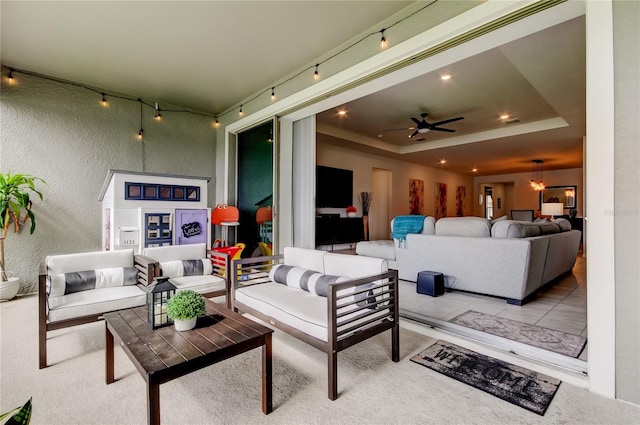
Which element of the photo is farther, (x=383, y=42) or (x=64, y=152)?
(x=64, y=152)

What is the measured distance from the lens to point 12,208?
397cm

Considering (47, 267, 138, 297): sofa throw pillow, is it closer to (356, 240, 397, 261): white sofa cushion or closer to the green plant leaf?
the green plant leaf

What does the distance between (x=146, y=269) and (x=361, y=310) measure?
6.35ft

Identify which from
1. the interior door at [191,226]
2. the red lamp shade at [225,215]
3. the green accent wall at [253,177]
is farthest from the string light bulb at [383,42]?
the red lamp shade at [225,215]

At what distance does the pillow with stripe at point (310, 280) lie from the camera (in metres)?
2.36

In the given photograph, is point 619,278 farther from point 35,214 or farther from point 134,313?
point 35,214

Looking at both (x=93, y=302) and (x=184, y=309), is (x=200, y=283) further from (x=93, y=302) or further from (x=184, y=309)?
(x=184, y=309)

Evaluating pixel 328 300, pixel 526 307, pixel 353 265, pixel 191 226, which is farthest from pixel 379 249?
pixel 328 300

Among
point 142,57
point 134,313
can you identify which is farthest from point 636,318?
point 142,57

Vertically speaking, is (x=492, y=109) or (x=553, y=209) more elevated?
(x=492, y=109)

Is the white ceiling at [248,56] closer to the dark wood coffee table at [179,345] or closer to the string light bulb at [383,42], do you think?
the string light bulb at [383,42]

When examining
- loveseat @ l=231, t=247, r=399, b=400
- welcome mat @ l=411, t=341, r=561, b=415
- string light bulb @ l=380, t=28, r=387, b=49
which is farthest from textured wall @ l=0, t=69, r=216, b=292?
welcome mat @ l=411, t=341, r=561, b=415

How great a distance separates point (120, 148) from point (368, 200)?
6.01m

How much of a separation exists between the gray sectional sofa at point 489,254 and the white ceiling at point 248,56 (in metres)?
1.95
